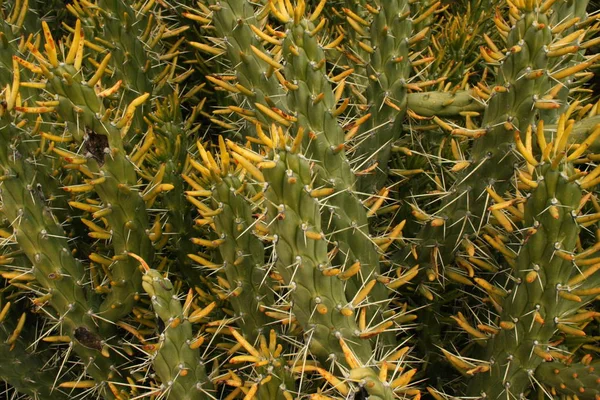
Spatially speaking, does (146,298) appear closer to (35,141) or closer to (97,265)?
(97,265)

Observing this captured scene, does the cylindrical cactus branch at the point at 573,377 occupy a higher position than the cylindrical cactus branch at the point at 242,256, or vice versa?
the cylindrical cactus branch at the point at 242,256

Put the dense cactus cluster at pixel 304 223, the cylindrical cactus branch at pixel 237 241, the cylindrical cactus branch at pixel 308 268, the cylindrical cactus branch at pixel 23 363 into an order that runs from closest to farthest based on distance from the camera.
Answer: the cylindrical cactus branch at pixel 308 268 → the dense cactus cluster at pixel 304 223 → the cylindrical cactus branch at pixel 237 241 → the cylindrical cactus branch at pixel 23 363

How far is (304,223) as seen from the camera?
166 centimetres

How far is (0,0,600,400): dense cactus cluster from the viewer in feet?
5.69

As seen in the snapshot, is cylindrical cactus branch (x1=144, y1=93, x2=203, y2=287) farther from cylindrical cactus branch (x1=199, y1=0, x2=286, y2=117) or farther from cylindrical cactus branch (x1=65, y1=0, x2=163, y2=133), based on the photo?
cylindrical cactus branch (x1=199, y1=0, x2=286, y2=117)

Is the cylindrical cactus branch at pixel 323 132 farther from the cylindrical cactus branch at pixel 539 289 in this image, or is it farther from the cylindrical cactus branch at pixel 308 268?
the cylindrical cactus branch at pixel 539 289

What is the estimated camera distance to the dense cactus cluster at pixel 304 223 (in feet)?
5.69

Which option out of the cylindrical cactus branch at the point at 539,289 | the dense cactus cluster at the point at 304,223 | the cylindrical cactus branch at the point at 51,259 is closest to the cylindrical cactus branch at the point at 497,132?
the dense cactus cluster at the point at 304,223

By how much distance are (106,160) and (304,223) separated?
0.70 metres

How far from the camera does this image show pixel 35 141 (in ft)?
7.48

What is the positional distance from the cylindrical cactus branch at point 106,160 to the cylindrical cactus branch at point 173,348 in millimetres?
268

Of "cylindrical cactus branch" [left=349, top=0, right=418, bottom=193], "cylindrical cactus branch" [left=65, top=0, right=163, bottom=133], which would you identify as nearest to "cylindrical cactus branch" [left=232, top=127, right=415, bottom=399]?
"cylindrical cactus branch" [left=349, top=0, right=418, bottom=193]

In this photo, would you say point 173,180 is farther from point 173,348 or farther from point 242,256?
point 173,348

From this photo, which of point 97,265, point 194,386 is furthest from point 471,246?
point 97,265
